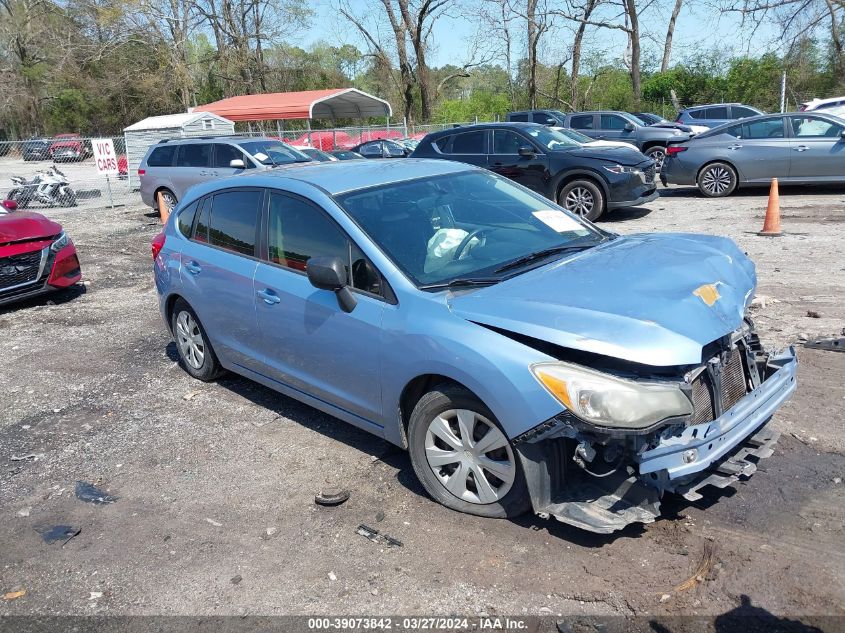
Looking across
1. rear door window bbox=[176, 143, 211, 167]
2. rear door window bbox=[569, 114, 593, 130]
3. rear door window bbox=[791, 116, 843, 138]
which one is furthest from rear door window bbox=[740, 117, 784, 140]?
rear door window bbox=[176, 143, 211, 167]

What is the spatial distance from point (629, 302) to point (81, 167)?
36834 millimetres

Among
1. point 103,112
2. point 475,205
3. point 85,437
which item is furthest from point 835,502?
point 103,112

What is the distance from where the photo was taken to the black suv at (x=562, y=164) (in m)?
12.2

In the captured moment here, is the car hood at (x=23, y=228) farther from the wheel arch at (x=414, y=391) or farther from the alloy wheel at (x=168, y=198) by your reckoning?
the alloy wheel at (x=168, y=198)

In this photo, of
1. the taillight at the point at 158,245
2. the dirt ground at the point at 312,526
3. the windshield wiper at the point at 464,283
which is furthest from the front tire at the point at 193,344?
the windshield wiper at the point at 464,283

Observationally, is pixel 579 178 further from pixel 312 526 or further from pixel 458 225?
pixel 312 526

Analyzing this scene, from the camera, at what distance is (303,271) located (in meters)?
4.50

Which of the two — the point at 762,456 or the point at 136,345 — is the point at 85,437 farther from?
the point at 762,456

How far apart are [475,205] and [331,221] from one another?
0.96m

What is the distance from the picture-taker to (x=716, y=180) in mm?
14445

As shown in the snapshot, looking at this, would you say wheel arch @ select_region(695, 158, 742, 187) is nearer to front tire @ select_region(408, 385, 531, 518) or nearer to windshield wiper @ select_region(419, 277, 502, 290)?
windshield wiper @ select_region(419, 277, 502, 290)

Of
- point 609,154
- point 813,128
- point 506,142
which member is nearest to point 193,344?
point 506,142

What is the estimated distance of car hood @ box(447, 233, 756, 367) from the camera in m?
3.18

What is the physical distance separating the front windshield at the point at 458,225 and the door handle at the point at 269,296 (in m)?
0.75
